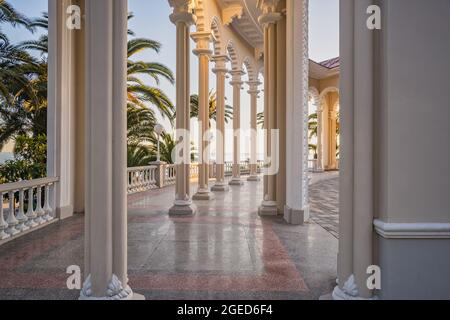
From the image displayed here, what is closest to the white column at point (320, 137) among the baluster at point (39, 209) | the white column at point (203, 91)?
the white column at point (203, 91)

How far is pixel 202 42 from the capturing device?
11.6m

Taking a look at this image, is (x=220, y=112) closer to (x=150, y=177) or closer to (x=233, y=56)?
(x=233, y=56)

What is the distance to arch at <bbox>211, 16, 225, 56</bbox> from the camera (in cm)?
1291

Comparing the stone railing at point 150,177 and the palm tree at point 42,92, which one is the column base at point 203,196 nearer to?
the stone railing at point 150,177

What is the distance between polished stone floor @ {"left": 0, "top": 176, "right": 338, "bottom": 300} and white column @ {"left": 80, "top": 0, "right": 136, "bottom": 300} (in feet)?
1.85

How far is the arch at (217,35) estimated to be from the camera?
12.9 m

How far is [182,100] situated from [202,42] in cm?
409

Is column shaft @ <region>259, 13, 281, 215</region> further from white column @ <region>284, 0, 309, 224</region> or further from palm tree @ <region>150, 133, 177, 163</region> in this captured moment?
palm tree @ <region>150, 133, 177, 163</region>

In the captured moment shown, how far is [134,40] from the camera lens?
50.4 feet

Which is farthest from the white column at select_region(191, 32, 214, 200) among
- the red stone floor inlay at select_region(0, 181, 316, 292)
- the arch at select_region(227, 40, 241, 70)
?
the red stone floor inlay at select_region(0, 181, 316, 292)

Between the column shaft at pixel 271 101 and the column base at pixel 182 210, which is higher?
the column shaft at pixel 271 101

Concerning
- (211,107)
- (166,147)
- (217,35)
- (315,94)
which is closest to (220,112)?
(217,35)

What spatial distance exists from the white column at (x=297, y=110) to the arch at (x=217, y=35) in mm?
5839
